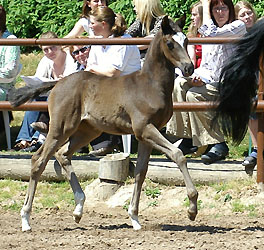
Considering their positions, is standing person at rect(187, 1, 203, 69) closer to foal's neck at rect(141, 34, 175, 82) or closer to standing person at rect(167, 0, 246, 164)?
standing person at rect(167, 0, 246, 164)

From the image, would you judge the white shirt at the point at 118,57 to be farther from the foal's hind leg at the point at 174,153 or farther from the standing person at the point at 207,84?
the foal's hind leg at the point at 174,153

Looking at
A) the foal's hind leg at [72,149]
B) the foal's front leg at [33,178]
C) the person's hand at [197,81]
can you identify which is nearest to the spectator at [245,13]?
the person's hand at [197,81]

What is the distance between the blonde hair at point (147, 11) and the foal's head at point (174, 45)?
2.25 m

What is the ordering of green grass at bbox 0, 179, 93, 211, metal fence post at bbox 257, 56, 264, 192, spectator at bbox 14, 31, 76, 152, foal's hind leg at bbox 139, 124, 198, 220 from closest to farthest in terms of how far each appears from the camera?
foal's hind leg at bbox 139, 124, 198, 220 → metal fence post at bbox 257, 56, 264, 192 → green grass at bbox 0, 179, 93, 211 → spectator at bbox 14, 31, 76, 152

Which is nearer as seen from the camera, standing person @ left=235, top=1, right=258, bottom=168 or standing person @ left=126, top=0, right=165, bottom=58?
standing person @ left=235, top=1, right=258, bottom=168

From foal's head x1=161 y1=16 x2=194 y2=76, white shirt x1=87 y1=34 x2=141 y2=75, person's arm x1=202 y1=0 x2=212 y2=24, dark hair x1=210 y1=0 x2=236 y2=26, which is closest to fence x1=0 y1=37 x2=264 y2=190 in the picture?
white shirt x1=87 y1=34 x2=141 y2=75

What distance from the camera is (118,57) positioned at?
801 centimetres

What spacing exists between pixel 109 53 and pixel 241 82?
2032 mm

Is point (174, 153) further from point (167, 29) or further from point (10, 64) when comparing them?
point (10, 64)

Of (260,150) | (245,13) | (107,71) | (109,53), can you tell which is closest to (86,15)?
(109,53)

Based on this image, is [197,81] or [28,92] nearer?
[28,92]

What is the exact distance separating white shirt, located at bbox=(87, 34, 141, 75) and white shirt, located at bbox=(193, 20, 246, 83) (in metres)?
0.67

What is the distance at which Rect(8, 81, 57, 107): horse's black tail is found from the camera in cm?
706

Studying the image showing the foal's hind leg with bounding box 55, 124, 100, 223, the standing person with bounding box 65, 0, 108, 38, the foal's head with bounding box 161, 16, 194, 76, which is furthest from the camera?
the standing person with bounding box 65, 0, 108, 38
